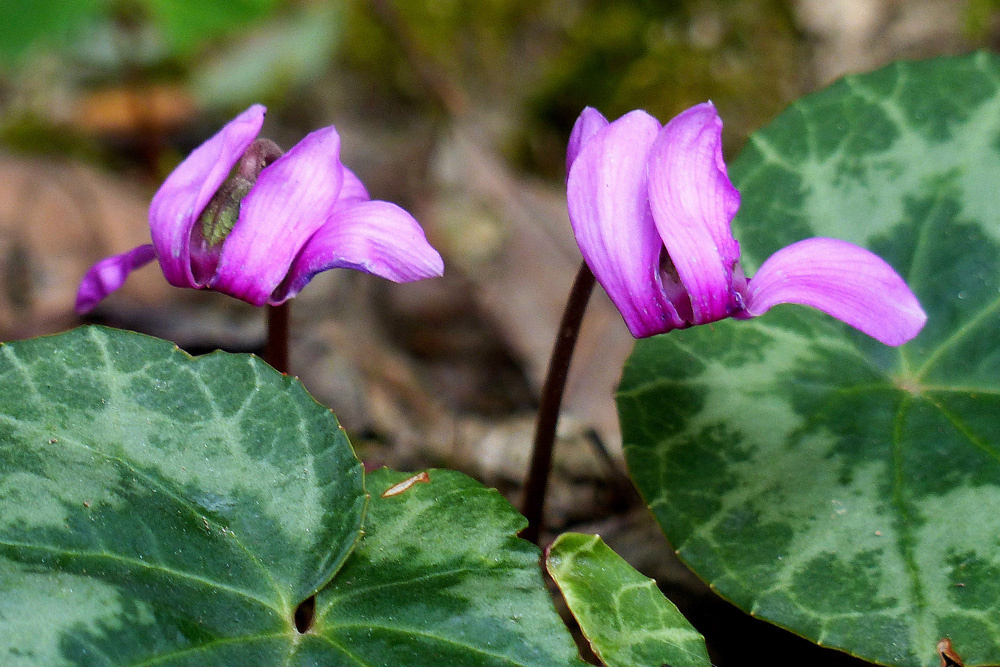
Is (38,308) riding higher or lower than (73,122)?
lower

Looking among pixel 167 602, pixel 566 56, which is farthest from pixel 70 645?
pixel 566 56

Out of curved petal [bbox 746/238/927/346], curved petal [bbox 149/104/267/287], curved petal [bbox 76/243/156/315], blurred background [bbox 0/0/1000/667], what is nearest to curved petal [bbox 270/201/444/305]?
curved petal [bbox 149/104/267/287]

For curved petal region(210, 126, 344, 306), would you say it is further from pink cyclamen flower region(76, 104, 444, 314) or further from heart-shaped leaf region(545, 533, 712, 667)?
heart-shaped leaf region(545, 533, 712, 667)

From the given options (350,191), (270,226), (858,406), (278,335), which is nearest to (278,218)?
(270,226)

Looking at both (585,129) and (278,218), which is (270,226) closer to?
(278,218)

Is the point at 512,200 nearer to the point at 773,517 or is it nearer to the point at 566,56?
the point at 566,56

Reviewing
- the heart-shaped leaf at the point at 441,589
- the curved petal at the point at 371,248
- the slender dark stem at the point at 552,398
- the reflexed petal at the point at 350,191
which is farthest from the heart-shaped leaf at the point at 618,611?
the reflexed petal at the point at 350,191
